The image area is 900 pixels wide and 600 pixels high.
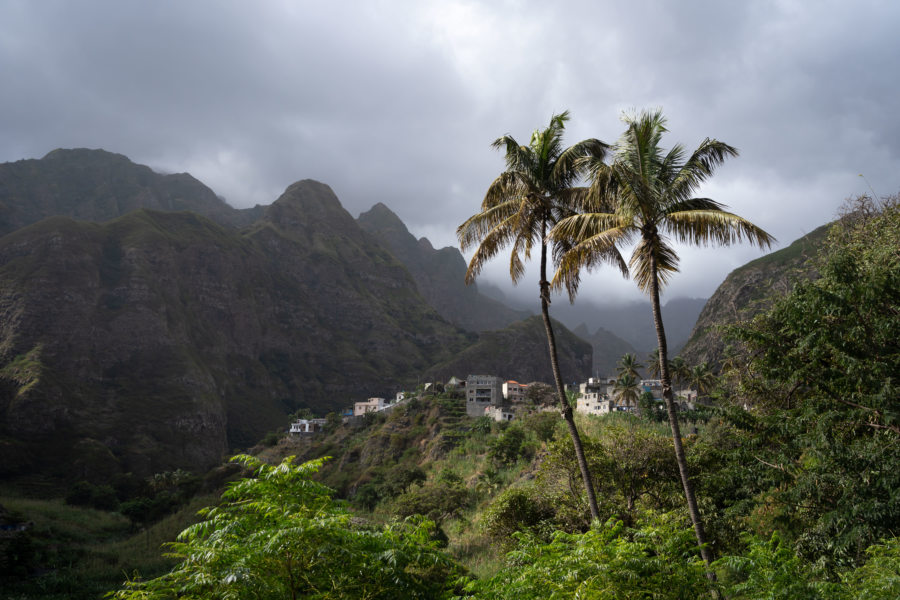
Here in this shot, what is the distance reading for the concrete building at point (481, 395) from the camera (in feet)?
337

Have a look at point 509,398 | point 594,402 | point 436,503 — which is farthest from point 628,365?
point 436,503

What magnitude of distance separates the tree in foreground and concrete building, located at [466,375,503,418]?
313ft

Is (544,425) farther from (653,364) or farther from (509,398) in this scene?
(509,398)

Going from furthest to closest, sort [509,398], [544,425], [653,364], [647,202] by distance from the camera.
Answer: [509,398]
[653,364]
[544,425]
[647,202]

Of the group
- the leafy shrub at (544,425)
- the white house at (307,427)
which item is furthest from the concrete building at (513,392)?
the leafy shrub at (544,425)

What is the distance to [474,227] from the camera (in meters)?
16.2

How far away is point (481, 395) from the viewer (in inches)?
4259

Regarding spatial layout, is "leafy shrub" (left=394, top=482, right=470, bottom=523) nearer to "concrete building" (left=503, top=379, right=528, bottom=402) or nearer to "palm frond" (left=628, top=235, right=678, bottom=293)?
"palm frond" (left=628, top=235, right=678, bottom=293)

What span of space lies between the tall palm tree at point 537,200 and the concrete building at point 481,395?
8809cm

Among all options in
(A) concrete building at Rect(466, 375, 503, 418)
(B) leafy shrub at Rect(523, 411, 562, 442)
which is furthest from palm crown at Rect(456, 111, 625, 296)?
(A) concrete building at Rect(466, 375, 503, 418)

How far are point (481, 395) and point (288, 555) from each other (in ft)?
341

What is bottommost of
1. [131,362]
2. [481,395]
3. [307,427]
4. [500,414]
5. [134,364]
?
[307,427]

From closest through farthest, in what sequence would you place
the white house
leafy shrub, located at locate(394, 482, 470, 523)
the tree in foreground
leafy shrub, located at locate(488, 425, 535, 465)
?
the tree in foreground, leafy shrub, located at locate(394, 482, 470, 523), leafy shrub, located at locate(488, 425, 535, 465), the white house

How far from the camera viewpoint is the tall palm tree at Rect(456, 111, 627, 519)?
14930 mm
